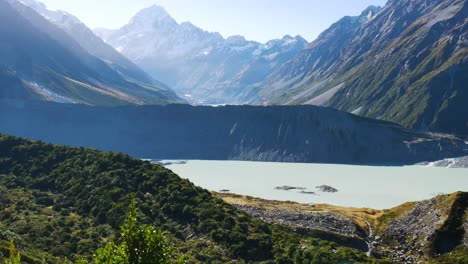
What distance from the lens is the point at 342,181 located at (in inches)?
6289

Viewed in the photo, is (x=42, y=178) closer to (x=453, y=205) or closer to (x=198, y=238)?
(x=198, y=238)

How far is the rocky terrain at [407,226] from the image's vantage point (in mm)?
60306

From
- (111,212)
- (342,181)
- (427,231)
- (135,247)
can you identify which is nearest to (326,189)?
(342,181)

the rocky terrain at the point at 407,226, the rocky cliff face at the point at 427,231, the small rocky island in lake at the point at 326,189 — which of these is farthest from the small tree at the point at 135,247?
the small rocky island in lake at the point at 326,189

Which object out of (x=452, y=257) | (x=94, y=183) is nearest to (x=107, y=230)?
(x=94, y=183)

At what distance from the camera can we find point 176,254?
45.8 metres

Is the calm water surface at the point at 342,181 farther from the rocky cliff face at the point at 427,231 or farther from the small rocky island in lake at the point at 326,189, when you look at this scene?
the rocky cliff face at the point at 427,231

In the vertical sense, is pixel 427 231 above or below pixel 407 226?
below

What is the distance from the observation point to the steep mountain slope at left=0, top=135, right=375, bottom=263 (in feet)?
155

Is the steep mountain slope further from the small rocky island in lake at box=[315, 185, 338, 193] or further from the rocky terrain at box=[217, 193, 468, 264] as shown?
the small rocky island in lake at box=[315, 185, 338, 193]

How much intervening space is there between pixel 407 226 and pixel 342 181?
91.1 m

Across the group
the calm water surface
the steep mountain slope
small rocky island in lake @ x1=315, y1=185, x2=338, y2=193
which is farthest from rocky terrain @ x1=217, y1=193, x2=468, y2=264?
small rocky island in lake @ x1=315, y1=185, x2=338, y2=193

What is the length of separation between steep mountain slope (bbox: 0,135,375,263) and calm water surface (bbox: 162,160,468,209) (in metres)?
66.0

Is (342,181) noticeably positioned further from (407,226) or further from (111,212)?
(111,212)
